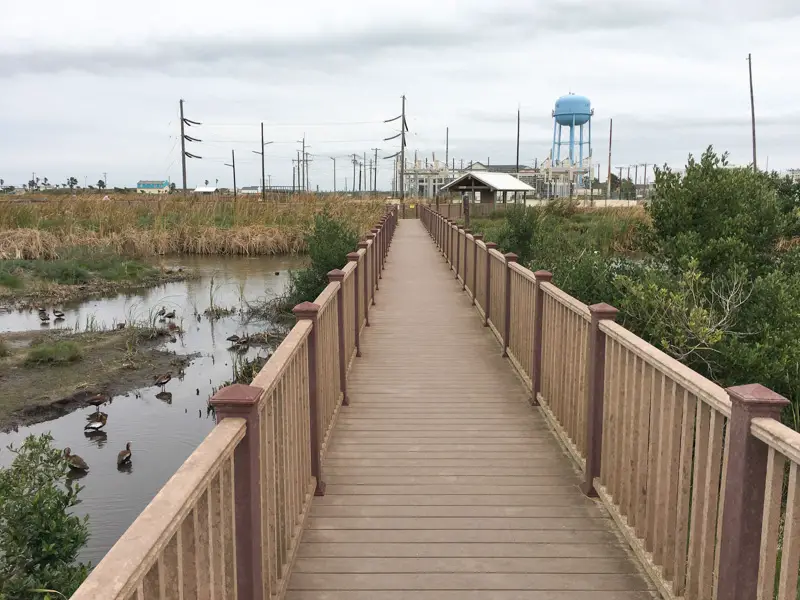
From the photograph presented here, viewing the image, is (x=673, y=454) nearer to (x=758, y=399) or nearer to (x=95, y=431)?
(x=758, y=399)

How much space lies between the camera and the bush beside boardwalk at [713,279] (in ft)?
26.6

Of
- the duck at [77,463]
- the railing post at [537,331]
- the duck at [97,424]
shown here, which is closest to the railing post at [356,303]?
the railing post at [537,331]

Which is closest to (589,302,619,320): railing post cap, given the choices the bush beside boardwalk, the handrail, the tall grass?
the handrail

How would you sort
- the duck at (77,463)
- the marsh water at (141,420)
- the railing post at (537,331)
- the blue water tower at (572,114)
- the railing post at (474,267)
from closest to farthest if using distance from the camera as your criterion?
the railing post at (537,331), the marsh water at (141,420), the duck at (77,463), the railing post at (474,267), the blue water tower at (572,114)

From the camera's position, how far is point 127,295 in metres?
20.9

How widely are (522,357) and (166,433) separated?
16.9ft

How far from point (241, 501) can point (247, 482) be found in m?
0.08

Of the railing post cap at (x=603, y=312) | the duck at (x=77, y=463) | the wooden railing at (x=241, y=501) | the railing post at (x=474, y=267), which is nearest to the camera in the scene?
the wooden railing at (x=241, y=501)

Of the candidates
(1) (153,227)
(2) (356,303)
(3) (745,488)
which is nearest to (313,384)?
(3) (745,488)

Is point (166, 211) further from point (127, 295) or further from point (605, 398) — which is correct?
point (605, 398)

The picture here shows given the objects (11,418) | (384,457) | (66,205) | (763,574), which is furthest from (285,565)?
(66,205)

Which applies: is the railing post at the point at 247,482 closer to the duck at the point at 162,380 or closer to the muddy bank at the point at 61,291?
the duck at the point at 162,380

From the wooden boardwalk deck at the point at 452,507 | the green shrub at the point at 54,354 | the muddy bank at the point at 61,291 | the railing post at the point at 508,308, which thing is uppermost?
the railing post at the point at 508,308

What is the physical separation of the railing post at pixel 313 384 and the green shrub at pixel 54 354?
9.94 metres
